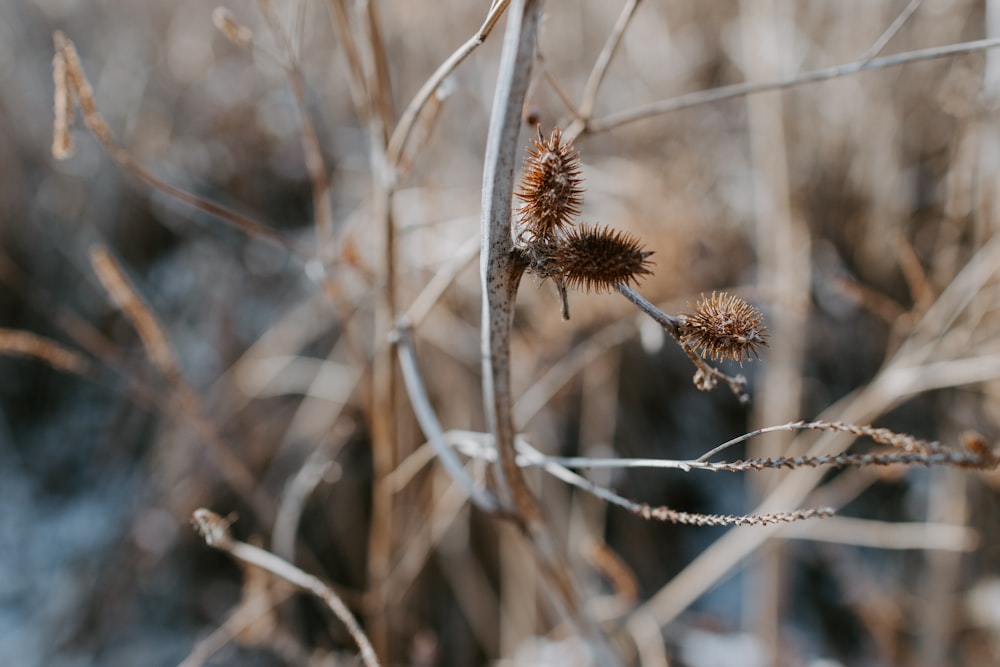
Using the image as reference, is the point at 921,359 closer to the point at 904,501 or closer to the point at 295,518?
the point at 904,501

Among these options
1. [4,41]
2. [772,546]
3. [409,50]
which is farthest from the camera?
[4,41]

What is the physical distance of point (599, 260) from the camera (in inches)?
20.4

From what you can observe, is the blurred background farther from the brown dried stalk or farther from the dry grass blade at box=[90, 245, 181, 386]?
the brown dried stalk

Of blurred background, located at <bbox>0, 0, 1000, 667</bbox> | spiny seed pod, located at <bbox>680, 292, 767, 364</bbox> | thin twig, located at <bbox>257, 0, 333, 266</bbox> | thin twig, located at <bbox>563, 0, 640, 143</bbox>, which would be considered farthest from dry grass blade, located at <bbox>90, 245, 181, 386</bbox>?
spiny seed pod, located at <bbox>680, 292, 767, 364</bbox>

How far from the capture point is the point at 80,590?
1.82 m

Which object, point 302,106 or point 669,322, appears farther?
point 302,106

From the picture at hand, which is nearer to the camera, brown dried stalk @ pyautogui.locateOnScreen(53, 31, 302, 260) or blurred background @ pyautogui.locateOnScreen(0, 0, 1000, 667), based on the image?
brown dried stalk @ pyautogui.locateOnScreen(53, 31, 302, 260)

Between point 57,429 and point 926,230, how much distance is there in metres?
2.92

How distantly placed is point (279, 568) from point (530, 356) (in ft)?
3.01

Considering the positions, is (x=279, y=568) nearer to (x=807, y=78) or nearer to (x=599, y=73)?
(x=599, y=73)

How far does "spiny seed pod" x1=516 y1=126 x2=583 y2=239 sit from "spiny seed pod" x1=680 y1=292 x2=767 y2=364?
132 mm

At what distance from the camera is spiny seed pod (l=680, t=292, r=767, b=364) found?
20.5 inches

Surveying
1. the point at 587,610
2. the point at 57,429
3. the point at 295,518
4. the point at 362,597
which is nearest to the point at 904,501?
the point at 587,610

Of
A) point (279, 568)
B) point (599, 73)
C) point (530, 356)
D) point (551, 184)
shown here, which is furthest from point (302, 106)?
point (530, 356)
